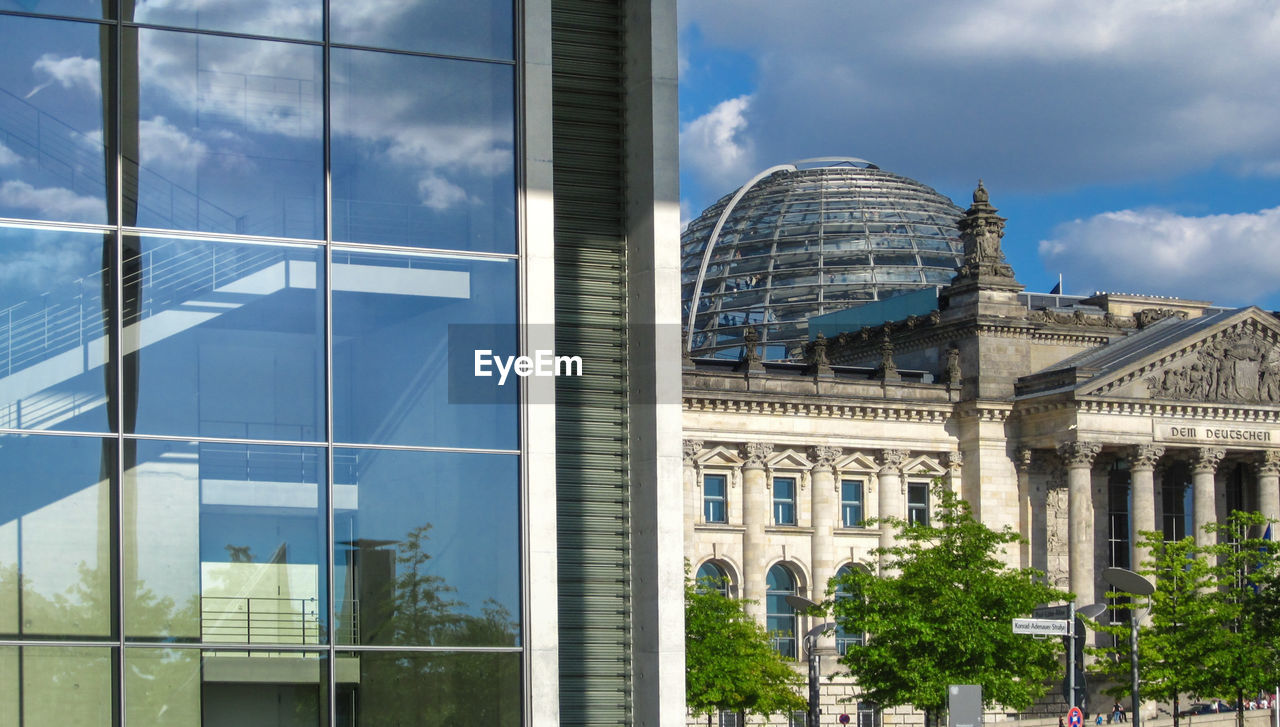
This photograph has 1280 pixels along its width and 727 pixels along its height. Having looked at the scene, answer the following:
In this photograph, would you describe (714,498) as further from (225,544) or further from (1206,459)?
(225,544)

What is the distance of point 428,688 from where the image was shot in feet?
78.8

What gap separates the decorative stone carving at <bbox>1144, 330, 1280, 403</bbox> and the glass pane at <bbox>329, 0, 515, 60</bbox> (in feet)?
194

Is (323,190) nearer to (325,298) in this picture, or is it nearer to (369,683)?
(325,298)

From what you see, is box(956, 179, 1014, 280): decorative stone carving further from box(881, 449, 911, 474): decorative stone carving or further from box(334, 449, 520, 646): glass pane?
box(334, 449, 520, 646): glass pane

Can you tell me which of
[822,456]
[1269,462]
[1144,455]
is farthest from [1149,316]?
[822,456]

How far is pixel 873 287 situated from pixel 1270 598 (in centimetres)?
4598

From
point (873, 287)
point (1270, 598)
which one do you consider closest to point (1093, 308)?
point (873, 287)

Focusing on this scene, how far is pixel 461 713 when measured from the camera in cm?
2420

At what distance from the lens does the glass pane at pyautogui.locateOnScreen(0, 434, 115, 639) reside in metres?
22.4

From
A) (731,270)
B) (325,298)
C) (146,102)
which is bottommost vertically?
(325,298)

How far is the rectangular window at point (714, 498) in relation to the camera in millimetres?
78000

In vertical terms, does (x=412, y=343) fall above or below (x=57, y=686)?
Answer: above

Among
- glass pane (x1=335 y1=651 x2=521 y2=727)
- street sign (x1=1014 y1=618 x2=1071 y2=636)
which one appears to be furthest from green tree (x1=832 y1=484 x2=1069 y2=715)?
glass pane (x1=335 y1=651 x2=521 y2=727)

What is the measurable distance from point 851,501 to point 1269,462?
55.5 feet
